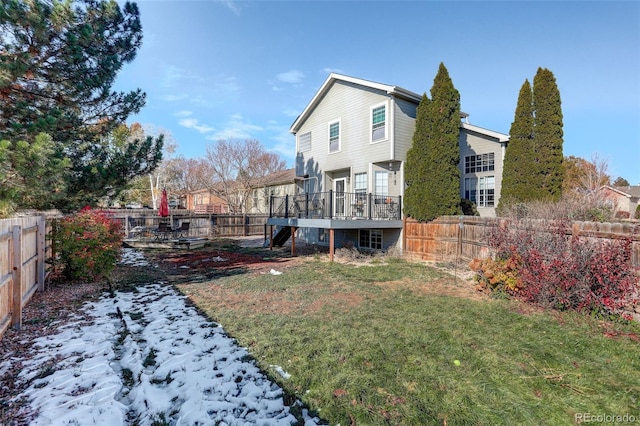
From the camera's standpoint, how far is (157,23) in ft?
32.2

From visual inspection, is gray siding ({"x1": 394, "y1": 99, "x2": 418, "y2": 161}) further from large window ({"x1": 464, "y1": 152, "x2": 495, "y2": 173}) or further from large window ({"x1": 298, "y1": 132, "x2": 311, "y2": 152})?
large window ({"x1": 298, "y1": 132, "x2": 311, "y2": 152})

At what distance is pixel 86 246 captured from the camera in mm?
7109

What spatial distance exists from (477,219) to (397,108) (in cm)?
568

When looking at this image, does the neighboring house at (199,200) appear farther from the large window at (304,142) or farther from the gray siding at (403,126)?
the gray siding at (403,126)

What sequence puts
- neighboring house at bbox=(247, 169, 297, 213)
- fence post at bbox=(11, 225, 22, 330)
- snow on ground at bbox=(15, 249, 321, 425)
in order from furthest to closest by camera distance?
neighboring house at bbox=(247, 169, 297, 213) < fence post at bbox=(11, 225, 22, 330) < snow on ground at bbox=(15, 249, 321, 425)

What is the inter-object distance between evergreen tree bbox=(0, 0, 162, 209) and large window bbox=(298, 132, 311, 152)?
8.47 meters

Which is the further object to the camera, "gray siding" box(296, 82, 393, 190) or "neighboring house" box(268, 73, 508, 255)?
"gray siding" box(296, 82, 393, 190)

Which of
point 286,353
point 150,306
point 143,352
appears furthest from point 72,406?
point 150,306

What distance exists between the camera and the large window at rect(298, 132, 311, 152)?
16766mm

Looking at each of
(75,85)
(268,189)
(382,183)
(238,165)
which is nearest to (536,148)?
(382,183)

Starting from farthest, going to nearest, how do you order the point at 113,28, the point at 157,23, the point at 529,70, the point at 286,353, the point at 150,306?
the point at 529,70
the point at 157,23
the point at 113,28
the point at 150,306
the point at 286,353

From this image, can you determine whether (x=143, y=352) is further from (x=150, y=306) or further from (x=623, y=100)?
(x=623, y=100)

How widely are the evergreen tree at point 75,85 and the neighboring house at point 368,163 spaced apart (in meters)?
6.70

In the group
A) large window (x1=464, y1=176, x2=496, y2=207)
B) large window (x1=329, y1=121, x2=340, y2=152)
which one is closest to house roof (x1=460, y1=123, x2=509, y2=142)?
large window (x1=464, y1=176, x2=496, y2=207)
